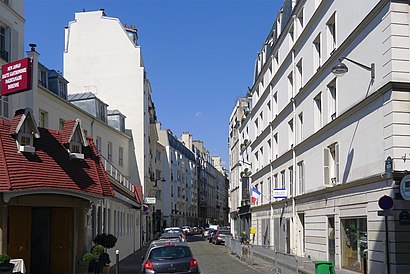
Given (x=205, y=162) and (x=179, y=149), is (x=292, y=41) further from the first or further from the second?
(x=205, y=162)

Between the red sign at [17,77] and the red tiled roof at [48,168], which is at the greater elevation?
the red sign at [17,77]

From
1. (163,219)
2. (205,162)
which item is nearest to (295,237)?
(163,219)

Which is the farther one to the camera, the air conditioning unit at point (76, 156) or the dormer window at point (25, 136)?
the air conditioning unit at point (76, 156)

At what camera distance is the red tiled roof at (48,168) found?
48.4 feet

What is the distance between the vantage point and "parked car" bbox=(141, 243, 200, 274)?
15.4 meters

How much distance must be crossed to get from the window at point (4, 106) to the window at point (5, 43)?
1.55 metres

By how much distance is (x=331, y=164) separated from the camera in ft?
77.4

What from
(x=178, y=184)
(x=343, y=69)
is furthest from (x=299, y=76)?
(x=178, y=184)

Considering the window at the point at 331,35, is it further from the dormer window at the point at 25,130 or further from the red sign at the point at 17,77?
the dormer window at the point at 25,130

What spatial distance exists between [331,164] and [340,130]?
2.50 meters

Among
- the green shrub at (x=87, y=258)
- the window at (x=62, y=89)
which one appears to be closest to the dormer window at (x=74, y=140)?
the green shrub at (x=87, y=258)

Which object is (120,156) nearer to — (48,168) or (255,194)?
(255,194)

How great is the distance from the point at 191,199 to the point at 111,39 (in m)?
59.4

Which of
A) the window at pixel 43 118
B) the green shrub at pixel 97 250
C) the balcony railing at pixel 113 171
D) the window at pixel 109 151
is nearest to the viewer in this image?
the green shrub at pixel 97 250
